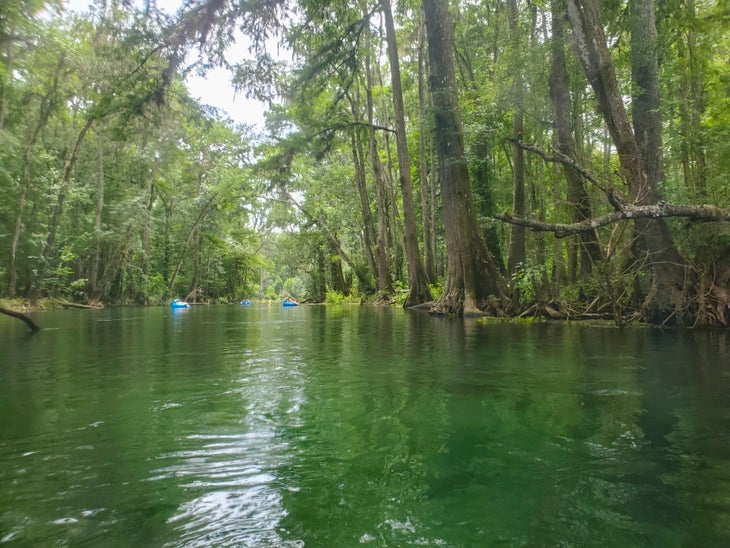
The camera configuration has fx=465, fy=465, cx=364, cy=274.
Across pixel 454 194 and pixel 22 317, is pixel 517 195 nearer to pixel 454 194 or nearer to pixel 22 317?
pixel 454 194

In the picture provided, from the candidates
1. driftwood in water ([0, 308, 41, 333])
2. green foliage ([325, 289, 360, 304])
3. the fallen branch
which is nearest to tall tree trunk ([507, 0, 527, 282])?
the fallen branch

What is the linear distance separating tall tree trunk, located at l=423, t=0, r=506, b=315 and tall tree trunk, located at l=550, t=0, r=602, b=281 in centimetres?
216

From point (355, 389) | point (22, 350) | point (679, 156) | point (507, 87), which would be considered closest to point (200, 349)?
point (22, 350)

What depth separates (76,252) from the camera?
25.7 meters

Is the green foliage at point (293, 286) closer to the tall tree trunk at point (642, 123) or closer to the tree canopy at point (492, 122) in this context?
the tree canopy at point (492, 122)

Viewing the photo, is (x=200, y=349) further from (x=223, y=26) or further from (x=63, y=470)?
(x=223, y=26)

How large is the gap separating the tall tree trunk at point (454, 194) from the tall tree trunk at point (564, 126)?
216 centimetres

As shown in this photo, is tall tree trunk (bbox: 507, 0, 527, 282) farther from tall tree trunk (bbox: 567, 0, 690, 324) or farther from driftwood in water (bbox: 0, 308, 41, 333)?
driftwood in water (bbox: 0, 308, 41, 333)

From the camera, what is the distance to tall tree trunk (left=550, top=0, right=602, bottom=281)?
9867mm

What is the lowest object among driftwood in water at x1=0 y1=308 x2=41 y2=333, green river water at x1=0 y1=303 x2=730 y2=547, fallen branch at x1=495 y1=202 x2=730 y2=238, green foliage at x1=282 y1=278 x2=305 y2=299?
green river water at x1=0 y1=303 x2=730 y2=547

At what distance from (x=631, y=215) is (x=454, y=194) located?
20.0ft

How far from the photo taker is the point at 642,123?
845cm

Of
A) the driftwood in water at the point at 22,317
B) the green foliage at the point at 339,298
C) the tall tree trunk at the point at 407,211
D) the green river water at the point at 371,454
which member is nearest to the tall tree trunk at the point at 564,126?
the green river water at the point at 371,454

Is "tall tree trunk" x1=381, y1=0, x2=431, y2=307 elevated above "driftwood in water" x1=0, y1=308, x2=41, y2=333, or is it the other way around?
"tall tree trunk" x1=381, y1=0, x2=431, y2=307
